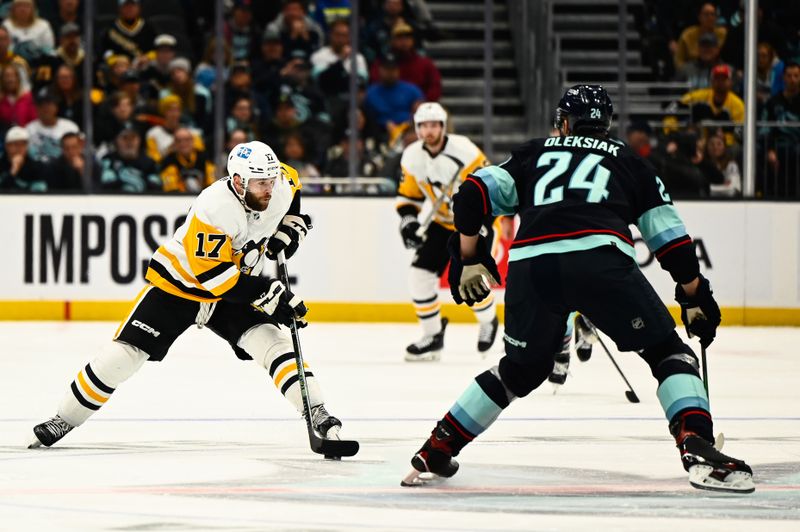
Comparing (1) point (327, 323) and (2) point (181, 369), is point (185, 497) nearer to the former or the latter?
(2) point (181, 369)

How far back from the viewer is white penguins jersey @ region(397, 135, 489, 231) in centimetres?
965

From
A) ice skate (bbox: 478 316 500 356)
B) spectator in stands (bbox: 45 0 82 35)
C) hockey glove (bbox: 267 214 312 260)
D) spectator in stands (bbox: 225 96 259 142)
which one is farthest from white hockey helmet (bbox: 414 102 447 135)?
spectator in stands (bbox: 45 0 82 35)

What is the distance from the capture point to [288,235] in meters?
6.01

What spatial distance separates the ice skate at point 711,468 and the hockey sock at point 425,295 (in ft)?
16.9

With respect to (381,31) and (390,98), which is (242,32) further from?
(390,98)

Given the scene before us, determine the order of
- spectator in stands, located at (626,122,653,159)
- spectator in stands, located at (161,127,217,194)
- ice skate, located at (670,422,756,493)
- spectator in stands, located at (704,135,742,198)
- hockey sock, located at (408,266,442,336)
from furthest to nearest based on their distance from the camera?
spectator in stands, located at (161,127,217,194) < spectator in stands, located at (626,122,653,159) < spectator in stands, located at (704,135,742,198) < hockey sock, located at (408,266,442,336) < ice skate, located at (670,422,756,493)

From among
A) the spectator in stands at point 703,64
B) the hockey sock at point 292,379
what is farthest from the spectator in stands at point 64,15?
the hockey sock at point 292,379

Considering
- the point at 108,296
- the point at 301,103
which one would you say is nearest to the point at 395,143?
the point at 301,103

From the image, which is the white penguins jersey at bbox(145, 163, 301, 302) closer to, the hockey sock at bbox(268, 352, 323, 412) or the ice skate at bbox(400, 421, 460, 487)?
the hockey sock at bbox(268, 352, 323, 412)

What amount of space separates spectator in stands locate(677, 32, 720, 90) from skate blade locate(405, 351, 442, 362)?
3869 millimetres

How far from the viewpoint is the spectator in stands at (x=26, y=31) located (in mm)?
12852

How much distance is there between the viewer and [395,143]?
1238cm

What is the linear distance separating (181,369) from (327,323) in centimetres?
304

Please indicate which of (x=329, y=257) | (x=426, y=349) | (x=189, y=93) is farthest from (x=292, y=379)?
(x=189, y=93)
